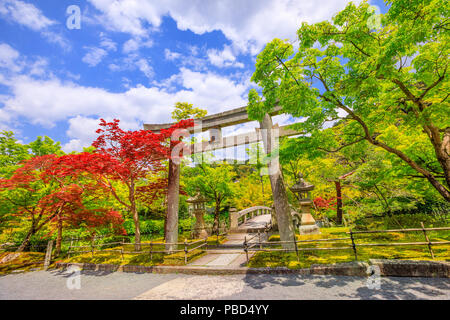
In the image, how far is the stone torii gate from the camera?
8.00 meters

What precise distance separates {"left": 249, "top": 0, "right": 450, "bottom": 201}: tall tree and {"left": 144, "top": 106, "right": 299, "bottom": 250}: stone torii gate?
1628 mm

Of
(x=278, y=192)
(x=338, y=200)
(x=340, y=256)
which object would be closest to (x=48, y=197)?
(x=278, y=192)

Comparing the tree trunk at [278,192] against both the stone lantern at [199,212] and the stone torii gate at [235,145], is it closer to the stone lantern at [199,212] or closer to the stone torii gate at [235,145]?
the stone torii gate at [235,145]

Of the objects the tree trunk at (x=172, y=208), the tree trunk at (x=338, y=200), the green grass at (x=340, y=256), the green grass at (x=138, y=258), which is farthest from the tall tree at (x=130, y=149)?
the tree trunk at (x=338, y=200)

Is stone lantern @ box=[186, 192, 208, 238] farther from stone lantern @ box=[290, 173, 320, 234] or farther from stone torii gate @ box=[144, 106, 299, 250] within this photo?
stone lantern @ box=[290, 173, 320, 234]

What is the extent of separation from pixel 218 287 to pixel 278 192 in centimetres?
452

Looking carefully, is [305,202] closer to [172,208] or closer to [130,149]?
[172,208]

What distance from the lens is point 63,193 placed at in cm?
909

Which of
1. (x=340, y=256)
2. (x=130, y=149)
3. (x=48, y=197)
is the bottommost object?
(x=340, y=256)

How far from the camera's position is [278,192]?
26.8 feet

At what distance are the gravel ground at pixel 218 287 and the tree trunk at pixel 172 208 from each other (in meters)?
2.13

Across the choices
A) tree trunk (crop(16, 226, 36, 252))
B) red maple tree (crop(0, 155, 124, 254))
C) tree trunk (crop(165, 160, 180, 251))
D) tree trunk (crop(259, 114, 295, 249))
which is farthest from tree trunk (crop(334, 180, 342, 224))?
tree trunk (crop(16, 226, 36, 252))

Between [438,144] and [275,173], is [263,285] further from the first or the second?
[438,144]

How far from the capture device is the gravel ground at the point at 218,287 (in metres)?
4.21
